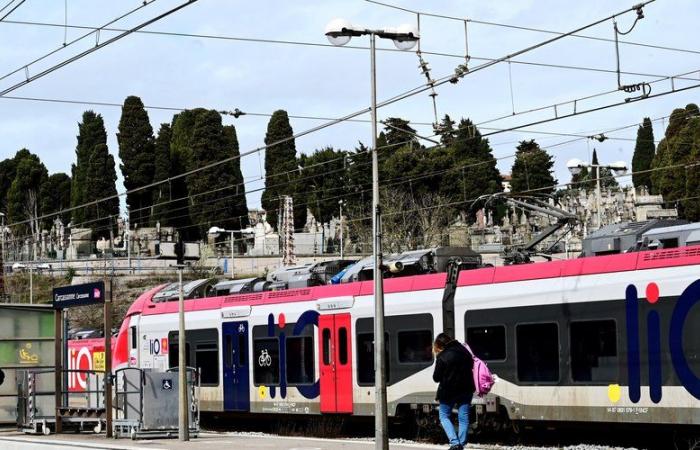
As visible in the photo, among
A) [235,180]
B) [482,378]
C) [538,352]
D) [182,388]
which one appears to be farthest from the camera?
[235,180]

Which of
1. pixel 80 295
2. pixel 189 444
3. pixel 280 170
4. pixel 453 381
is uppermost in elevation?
pixel 280 170

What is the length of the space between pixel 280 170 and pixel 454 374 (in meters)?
83.0

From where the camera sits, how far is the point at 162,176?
103 meters

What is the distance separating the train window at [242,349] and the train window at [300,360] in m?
1.71

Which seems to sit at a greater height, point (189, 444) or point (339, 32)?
point (339, 32)

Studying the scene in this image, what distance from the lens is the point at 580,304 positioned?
20469 mm

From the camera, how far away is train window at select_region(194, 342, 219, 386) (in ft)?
98.4

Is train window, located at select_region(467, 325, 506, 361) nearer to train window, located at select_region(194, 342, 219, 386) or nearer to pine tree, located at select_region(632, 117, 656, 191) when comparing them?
train window, located at select_region(194, 342, 219, 386)

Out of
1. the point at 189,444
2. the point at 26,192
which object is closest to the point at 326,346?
the point at 189,444

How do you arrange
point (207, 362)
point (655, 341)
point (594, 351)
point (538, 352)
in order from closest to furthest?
point (655, 341) → point (594, 351) → point (538, 352) → point (207, 362)

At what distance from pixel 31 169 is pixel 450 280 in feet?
352

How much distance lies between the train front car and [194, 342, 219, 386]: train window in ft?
29.2

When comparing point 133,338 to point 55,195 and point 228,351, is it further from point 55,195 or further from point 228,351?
point 55,195

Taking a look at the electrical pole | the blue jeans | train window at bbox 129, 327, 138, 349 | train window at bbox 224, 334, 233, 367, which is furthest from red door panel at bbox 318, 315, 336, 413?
the blue jeans
